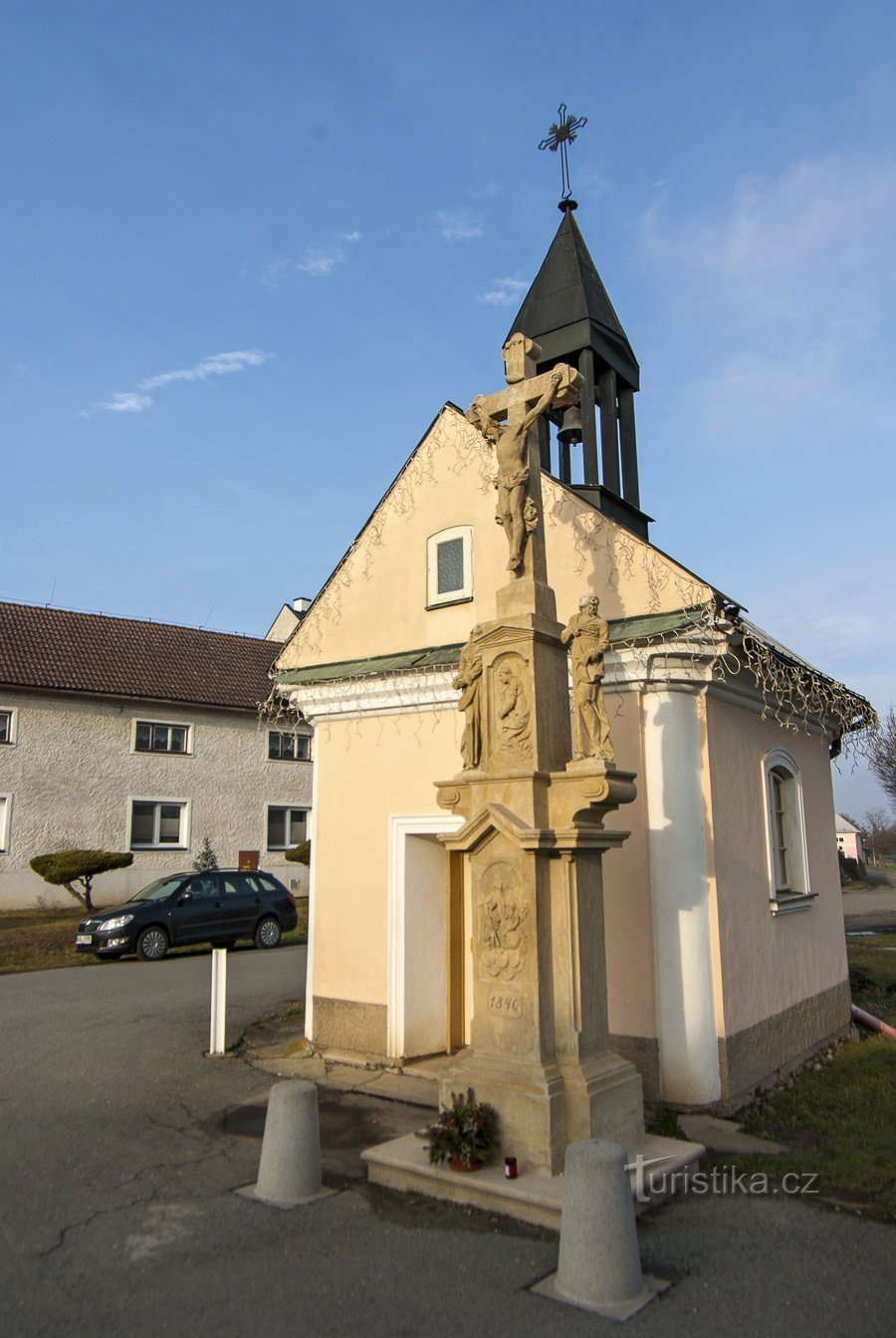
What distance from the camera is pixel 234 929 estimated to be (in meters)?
19.0

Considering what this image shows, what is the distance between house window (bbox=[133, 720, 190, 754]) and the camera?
26375 mm

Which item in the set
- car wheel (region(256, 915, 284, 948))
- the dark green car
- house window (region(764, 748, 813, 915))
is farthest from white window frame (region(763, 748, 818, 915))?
car wheel (region(256, 915, 284, 948))

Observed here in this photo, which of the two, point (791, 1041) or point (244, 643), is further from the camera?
point (244, 643)

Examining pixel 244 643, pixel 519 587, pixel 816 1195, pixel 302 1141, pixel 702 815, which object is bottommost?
Result: pixel 816 1195

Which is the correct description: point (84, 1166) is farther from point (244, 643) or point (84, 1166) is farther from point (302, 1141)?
point (244, 643)

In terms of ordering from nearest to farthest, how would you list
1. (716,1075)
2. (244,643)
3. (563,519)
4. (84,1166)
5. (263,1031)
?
(84,1166) → (716,1075) → (563,519) → (263,1031) → (244,643)

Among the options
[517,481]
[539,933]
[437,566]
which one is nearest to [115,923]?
[437,566]

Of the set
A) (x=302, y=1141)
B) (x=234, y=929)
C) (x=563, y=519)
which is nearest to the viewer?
(x=302, y=1141)

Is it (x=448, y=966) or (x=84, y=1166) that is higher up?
(x=448, y=966)

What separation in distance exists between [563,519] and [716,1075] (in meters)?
4.88

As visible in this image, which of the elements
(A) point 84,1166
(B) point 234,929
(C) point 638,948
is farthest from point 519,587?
(B) point 234,929

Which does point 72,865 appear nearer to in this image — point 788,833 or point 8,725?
point 8,725

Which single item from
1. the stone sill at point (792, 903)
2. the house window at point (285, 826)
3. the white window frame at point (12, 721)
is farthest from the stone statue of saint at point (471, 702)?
the house window at point (285, 826)

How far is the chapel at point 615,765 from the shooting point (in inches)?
299
